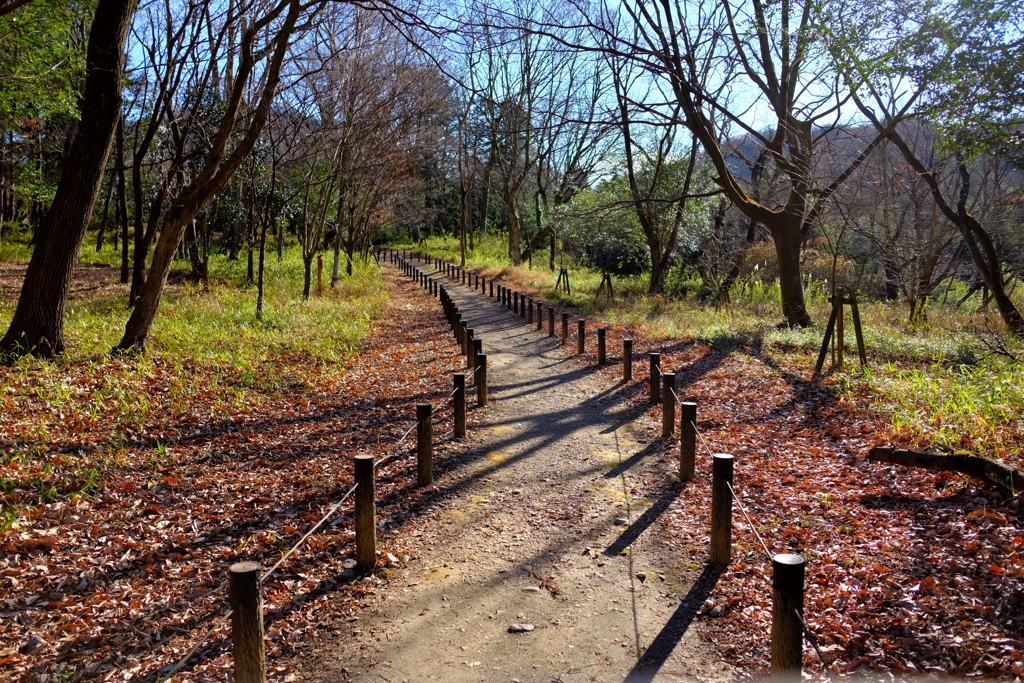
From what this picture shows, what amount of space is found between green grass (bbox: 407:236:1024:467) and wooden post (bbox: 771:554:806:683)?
12.4ft

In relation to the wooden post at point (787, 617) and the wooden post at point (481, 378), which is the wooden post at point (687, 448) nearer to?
the wooden post at point (787, 617)

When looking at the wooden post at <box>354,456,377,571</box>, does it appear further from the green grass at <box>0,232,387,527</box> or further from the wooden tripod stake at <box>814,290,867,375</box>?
the wooden tripod stake at <box>814,290,867,375</box>

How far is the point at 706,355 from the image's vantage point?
1291cm

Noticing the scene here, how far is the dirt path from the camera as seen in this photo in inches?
153

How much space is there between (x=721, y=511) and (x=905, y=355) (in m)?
7.99

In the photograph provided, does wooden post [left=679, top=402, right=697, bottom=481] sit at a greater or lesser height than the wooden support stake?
lesser

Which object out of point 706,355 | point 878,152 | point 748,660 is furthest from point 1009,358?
point 878,152

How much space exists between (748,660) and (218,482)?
17.0 ft

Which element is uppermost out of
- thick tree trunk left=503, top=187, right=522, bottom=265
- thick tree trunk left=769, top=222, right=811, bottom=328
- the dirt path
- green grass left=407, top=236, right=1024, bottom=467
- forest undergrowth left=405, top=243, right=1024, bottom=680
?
thick tree trunk left=503, top=187, right=522, bottom=265

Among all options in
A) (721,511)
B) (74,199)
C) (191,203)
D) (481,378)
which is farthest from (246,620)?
(191,203)

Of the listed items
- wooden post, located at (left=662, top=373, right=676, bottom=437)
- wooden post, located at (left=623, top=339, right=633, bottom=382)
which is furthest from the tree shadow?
wooden post, located at (left=623, top=339, right=633, bottom=382)

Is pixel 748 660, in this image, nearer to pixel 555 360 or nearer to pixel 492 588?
pixel 492 588

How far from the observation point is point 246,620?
309 centimetres

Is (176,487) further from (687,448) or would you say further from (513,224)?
(513,224)
